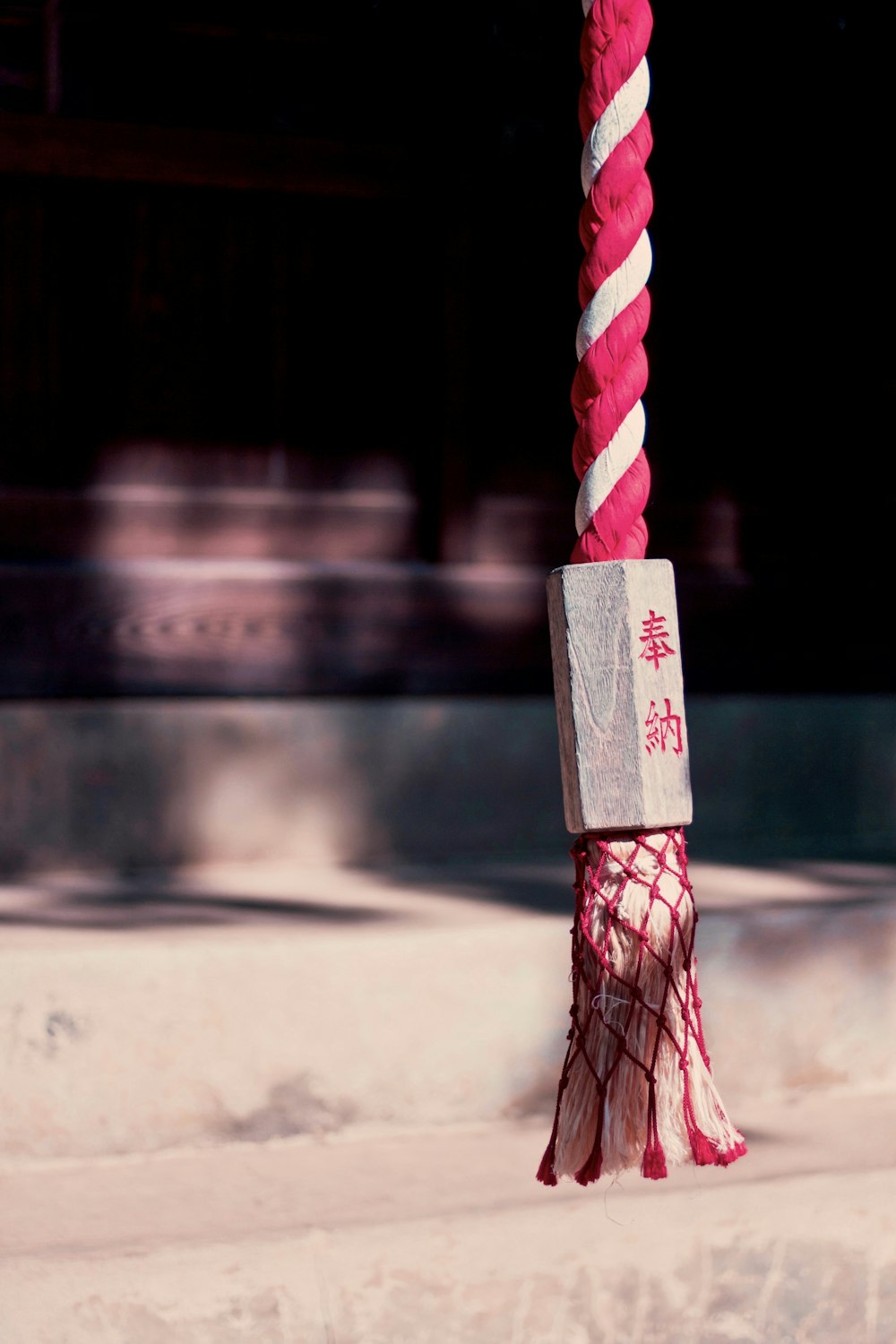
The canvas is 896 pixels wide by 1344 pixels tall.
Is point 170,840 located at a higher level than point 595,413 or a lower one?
lower

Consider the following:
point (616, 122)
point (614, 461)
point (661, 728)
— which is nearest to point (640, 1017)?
point (661, 728)

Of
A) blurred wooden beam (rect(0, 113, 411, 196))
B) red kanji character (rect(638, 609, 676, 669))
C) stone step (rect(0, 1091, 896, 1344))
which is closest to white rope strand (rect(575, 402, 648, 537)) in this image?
red kanji character (rect(638, 609, 676, 669))

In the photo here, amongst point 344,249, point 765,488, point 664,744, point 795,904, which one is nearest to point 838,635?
point 765,488

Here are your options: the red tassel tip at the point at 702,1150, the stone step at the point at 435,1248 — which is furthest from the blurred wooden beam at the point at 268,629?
the red tassel tip at the point at 702,1150

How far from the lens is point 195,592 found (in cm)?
303

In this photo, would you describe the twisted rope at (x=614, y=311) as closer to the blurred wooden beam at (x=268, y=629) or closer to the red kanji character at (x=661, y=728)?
the red kanji character at (x=661, y=728)

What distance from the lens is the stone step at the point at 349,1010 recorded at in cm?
211

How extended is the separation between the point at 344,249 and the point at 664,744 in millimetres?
2216

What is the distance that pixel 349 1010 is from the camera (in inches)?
87.4

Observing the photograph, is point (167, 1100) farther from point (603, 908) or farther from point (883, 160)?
point (883, 160)

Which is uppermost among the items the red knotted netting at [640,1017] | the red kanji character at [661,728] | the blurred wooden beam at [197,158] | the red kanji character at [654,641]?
the blurred wooden beam at [197,158]

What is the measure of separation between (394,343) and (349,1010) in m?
1.69

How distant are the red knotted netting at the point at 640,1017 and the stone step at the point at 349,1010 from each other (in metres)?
0.89

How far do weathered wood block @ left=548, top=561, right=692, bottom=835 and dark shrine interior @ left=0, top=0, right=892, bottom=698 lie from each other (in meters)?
1.81
